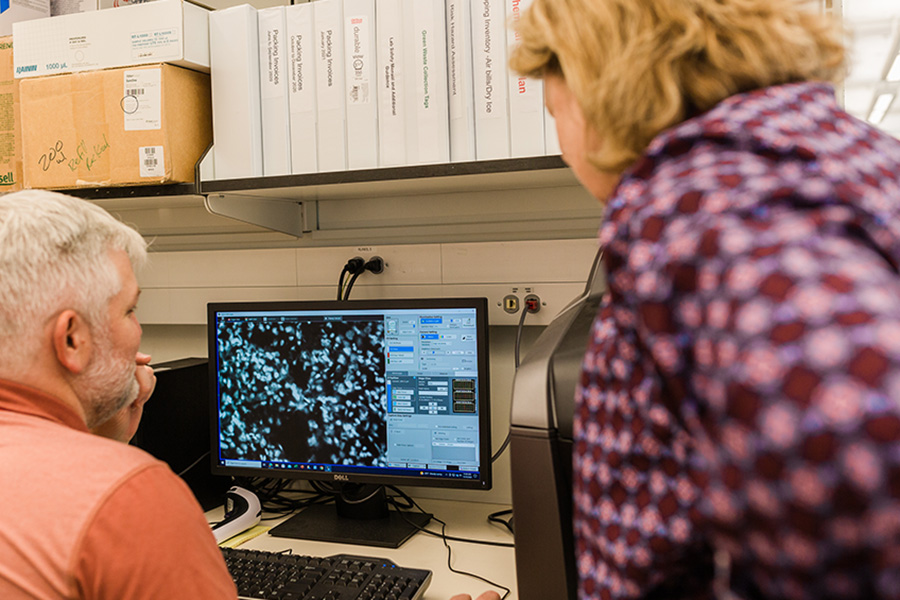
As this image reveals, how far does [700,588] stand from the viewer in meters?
0.48

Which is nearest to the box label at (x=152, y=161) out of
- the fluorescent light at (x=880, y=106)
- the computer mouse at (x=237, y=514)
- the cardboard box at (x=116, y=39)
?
the cardboard box at (x=116, y=39)

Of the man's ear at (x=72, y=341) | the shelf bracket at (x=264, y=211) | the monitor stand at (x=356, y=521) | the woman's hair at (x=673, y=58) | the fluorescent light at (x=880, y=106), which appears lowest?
the monitor stand at (x=356, y=521)

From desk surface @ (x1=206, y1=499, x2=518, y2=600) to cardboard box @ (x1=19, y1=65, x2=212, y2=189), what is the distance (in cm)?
73

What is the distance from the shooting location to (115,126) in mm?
1311

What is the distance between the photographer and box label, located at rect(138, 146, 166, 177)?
1289mm

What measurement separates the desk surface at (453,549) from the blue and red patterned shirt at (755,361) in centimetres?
68

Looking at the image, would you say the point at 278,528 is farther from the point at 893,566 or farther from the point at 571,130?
the point at 893,566

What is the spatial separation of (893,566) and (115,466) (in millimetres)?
687

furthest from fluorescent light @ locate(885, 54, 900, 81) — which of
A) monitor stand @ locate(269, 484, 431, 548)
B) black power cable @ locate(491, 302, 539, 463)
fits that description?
monitor stand @ locate(269, 484, 431, 548)

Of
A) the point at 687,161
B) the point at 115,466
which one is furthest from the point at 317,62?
the point at 687,161

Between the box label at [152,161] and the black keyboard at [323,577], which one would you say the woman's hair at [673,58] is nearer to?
the black keyboard at [323,577]

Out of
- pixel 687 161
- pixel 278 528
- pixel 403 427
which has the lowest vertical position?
pixel 278 528

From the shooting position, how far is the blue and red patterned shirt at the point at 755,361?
33 centimetres

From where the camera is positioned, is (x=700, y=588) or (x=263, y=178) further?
(x=263, y=178)
